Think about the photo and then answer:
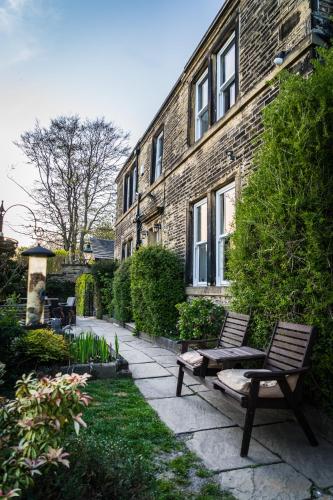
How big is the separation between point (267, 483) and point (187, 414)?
4.42 ft

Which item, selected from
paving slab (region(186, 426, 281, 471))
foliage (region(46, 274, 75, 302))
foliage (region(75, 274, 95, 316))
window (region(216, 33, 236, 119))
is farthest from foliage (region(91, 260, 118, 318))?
paving slab (region(186, 426, 281, 471))

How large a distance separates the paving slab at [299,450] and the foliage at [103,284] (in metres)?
10.8

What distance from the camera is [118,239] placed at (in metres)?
16.0

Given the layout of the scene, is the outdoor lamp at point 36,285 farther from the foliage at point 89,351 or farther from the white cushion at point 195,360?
the white cushion at point 195,360

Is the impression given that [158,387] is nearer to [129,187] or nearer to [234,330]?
[234,330]

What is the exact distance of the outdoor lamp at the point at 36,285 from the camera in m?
6.02

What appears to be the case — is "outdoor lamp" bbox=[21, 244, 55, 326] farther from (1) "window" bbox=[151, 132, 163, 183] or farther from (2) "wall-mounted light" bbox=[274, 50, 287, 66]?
(1) "window" bbox=[151, 132, 163, 183]

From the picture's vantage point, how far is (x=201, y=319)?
571 centimetres

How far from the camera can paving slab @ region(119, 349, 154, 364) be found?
5.93 metres

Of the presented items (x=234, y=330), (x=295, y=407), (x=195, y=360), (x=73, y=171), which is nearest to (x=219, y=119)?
(x=234, y=330)

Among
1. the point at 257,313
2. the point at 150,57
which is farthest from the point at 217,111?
the point at 257,313

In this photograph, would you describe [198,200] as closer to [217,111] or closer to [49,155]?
[217,111]

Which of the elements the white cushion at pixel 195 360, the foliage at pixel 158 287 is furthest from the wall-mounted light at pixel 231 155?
the white cushion at pixel 195 360

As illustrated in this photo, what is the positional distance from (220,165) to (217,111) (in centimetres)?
150
